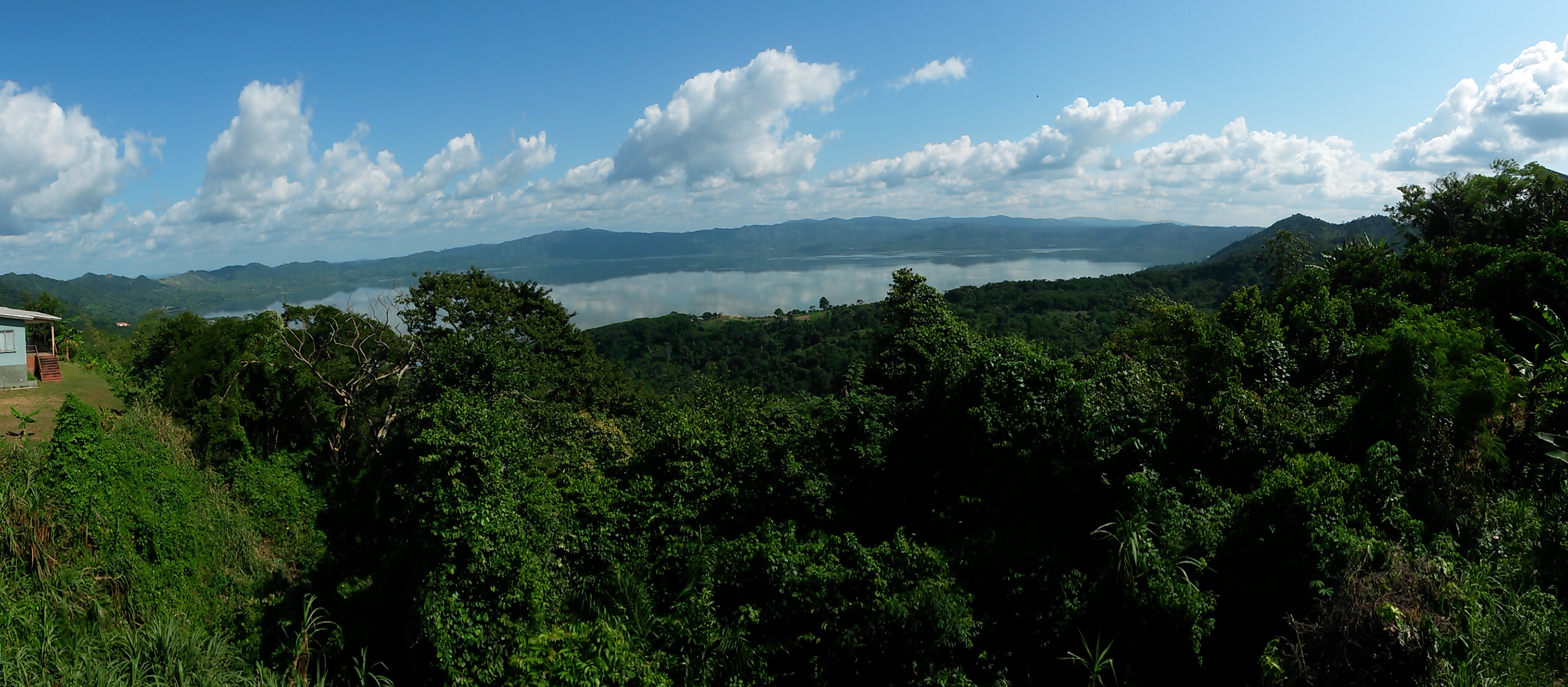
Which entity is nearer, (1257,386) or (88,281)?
(1257,386)

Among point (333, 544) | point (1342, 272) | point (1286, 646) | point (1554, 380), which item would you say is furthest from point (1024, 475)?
point (333, 544)

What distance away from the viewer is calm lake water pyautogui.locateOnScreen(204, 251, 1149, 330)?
97375 mm

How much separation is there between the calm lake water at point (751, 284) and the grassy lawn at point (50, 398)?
49966 mm

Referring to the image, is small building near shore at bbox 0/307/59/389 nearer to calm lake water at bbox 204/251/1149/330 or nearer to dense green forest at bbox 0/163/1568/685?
dense green forest at bbox 0/163/1568/685

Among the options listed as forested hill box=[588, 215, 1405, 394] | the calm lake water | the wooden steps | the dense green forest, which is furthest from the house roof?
the calm lake water

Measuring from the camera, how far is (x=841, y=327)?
58.0 m

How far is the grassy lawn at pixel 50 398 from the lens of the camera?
1439 cm

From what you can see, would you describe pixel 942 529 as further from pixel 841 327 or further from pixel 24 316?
pixel 841 327

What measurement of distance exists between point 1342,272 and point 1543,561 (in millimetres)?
11011

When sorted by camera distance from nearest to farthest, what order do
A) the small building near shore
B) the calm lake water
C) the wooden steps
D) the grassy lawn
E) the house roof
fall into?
the grassy lawn → the small building near shore → the house roof → the wooden steps → the calm lake water

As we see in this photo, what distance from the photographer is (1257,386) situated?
29.4ft

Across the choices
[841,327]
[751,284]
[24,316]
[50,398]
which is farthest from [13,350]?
[751,284]

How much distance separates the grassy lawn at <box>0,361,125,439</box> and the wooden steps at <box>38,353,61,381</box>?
190 mm

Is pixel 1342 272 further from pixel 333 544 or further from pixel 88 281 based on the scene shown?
pixel 88 281
